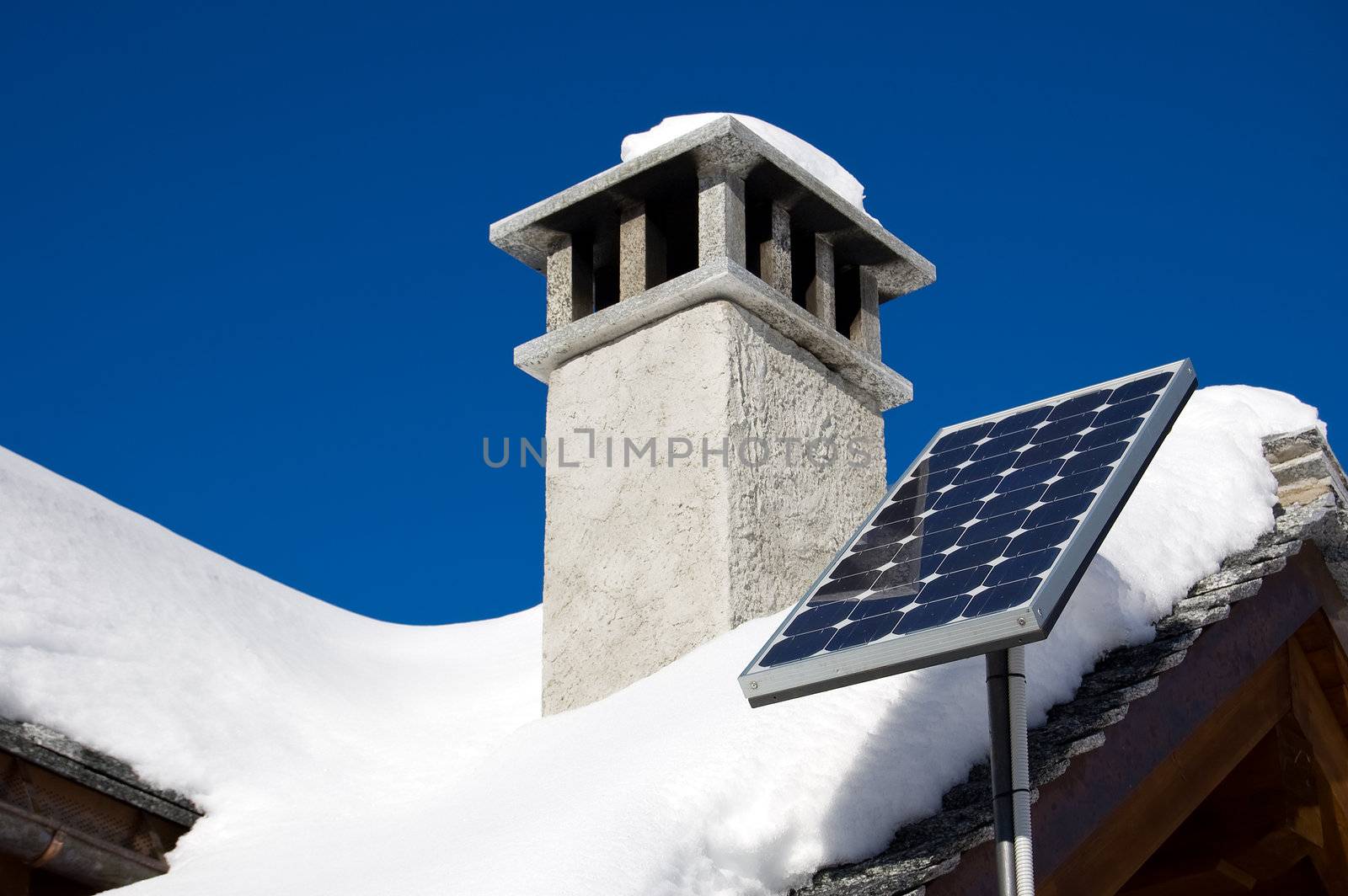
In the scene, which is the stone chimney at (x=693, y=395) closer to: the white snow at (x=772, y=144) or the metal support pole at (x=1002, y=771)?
the white snow at (x=772, y=144)

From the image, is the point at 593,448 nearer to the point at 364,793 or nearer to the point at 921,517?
the point at 364,793

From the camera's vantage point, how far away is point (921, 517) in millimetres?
3145

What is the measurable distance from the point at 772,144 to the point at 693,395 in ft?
3.93

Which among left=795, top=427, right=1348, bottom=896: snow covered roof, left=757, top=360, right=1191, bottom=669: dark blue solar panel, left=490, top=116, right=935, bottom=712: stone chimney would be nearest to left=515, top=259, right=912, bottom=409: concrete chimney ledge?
left=490, top=116, right=935, bottom=712: stone chimney

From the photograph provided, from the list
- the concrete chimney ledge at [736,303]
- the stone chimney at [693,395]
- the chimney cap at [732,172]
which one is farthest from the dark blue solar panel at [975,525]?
the chimney cap at [732,172]

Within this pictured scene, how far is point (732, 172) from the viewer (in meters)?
5.83

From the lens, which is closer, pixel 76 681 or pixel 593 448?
pixel 76 681

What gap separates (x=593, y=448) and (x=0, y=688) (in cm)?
229

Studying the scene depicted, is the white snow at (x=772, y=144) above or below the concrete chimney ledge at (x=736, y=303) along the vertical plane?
above

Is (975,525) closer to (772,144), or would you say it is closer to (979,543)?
(979,543)

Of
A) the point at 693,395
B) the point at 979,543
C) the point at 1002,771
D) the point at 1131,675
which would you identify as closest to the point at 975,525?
the point at 979,543

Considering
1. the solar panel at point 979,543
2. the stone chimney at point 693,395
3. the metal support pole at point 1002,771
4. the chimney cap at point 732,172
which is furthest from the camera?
the chimney cap at point 732,172

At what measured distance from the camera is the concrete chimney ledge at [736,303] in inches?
218

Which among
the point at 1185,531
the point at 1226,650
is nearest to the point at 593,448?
the point at 1185,531
